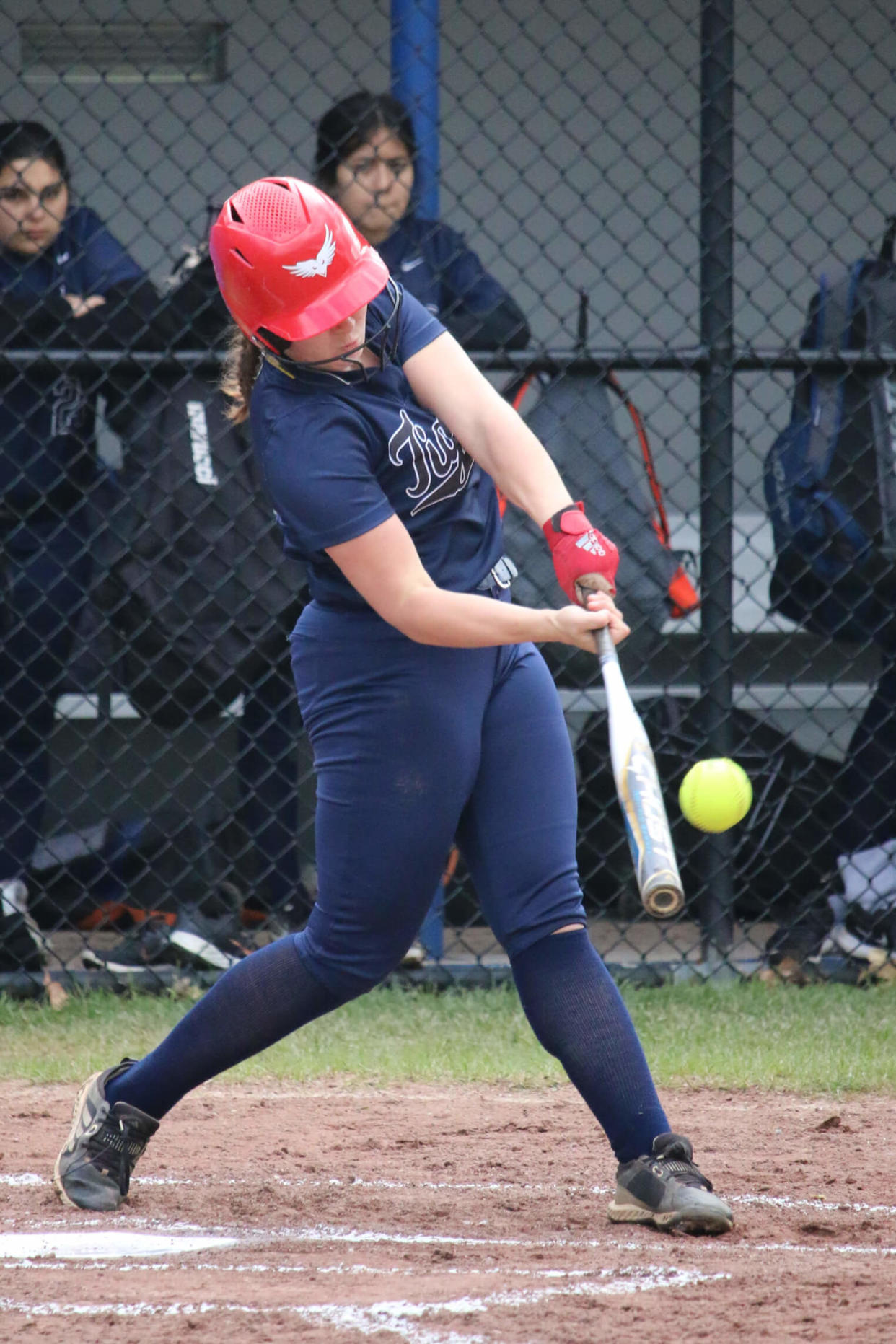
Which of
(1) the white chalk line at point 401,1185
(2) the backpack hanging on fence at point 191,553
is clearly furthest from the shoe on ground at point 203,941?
(1) the white chalk line at point 401,1185

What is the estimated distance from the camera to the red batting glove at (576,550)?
7.75 ft

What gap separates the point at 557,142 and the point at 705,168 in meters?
1.84

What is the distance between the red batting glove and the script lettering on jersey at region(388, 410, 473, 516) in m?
0.17

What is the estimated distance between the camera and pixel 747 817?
15.4ft

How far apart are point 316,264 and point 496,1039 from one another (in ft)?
7.07

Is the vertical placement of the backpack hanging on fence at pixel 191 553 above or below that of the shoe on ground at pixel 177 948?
above

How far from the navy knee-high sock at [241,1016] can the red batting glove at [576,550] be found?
73cm

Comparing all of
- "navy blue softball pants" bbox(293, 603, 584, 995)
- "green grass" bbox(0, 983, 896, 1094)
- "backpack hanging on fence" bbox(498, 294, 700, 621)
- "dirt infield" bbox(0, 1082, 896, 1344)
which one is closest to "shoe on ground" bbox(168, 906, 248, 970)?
"green grass" bbox(0, 983, 896, 1094)

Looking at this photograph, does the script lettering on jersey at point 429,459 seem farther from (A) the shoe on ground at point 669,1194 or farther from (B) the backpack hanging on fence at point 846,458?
(B) the backpack hanging on fence at point 846,458

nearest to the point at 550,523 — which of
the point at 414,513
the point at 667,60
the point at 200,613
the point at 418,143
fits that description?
the point at 414,513

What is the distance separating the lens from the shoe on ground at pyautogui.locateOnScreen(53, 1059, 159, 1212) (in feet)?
8.64

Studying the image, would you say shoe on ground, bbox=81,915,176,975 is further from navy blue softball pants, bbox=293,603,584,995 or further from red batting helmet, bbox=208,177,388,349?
red batting helmet, bbox=208,177,388,349

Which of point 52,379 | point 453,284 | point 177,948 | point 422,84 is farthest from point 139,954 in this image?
point 422,84

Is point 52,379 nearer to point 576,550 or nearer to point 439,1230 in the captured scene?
point 576,550
